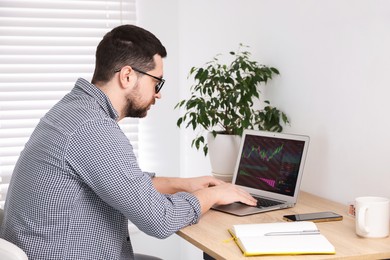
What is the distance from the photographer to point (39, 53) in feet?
11.1

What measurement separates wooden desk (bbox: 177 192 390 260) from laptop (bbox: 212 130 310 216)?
0.19 ft

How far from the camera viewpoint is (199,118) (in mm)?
2727

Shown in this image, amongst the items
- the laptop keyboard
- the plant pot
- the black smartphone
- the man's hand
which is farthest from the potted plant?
the black smartphone

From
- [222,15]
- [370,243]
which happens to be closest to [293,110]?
[222,15]

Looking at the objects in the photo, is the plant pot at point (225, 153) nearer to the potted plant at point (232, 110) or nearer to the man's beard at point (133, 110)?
the potted plant at point (232, 110)

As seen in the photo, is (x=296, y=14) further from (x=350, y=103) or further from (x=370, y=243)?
(x=370, y=243)

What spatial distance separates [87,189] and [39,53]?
5.57ft

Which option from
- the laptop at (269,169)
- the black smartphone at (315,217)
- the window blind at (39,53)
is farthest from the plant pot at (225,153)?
the window blind at (39,53)

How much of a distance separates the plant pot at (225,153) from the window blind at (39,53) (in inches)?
40.8

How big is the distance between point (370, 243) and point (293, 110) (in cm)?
94

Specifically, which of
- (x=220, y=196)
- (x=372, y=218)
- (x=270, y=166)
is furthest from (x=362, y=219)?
(x=270, y=166)

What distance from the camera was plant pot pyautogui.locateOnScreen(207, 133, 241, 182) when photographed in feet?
8.96

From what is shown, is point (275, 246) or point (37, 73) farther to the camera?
point (37, 73)

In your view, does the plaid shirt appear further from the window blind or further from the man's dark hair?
the window blind
